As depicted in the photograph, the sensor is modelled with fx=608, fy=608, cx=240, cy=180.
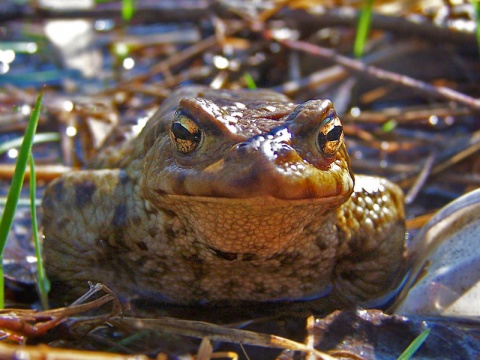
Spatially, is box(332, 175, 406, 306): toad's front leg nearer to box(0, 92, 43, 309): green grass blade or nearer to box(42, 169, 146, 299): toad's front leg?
box(42, 169, 146, 299): toad's front leg

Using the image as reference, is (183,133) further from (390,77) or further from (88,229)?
(390,77)

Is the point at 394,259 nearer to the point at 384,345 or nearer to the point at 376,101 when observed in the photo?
the point at 384,345

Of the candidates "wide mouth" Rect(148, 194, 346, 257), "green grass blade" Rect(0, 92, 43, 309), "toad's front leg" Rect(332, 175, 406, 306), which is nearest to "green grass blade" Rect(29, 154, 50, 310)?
"green grass blade" Rect(0, 92, 43, 309)

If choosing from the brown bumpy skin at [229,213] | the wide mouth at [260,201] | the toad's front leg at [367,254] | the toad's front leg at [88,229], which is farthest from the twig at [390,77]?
the toad's front leg at [88,229]

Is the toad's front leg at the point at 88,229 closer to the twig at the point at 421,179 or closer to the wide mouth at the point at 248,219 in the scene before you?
the wide mouth at the point at 248,219

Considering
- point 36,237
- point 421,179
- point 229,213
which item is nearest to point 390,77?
point 421,179

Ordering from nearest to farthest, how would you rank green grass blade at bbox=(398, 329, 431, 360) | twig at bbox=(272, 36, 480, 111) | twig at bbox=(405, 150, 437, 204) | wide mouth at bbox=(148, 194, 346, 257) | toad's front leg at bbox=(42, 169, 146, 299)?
1. green grass blade at bbox=(398, 329, 431, 360)
2. wide mouth at bbox=(148, 194, 346, 257)
3. toad's front leg at bbox=(42, 169, 146, 299)
4. twig at bbox=(405, 150, 437, 204)
5. twig at bbox=(272, 36, 480, 111)

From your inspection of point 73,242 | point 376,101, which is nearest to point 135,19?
point 376,101
